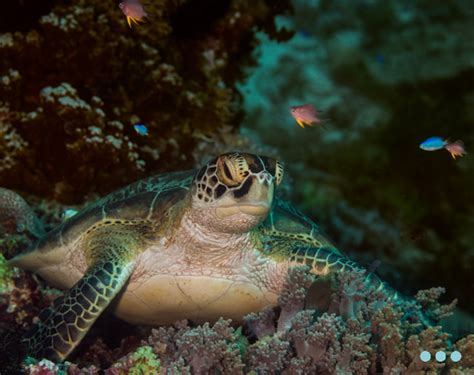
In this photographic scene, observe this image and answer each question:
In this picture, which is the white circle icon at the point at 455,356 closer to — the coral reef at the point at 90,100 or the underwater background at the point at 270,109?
the underwater background at the point at 270,109

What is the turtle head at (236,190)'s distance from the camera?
7.39 feet

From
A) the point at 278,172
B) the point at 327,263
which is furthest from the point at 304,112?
the point at 327,263

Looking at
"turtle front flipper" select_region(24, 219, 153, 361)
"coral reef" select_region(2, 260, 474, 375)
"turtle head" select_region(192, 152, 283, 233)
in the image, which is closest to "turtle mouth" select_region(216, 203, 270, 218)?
"turtle head" select_region(192, 152, 283, 233)

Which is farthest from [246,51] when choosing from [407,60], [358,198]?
[358,198]

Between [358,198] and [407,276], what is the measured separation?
45.3 inches

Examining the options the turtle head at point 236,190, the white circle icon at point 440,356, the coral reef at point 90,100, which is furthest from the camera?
the coral reef at point 90,100

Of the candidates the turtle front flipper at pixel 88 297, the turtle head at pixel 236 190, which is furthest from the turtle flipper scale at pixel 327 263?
the turtle front flipper at pixel 88 297

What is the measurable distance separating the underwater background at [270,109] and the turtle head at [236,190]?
1619 millimetres

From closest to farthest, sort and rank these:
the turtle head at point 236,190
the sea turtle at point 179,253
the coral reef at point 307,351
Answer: the coral reef at point 307,351, the turtle head at point 236,190, the sea turtle at point 179,253

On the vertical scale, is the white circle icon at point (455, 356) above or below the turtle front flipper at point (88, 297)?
above

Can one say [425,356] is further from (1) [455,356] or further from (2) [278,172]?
(2) [278,172]

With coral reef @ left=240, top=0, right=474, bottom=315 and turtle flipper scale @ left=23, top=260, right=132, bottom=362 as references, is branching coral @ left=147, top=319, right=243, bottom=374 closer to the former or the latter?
turtle flipper scale @ left=23, top=260, right=132, bottom=362

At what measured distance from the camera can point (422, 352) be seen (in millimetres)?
1793

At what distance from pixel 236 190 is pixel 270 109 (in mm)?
3687
